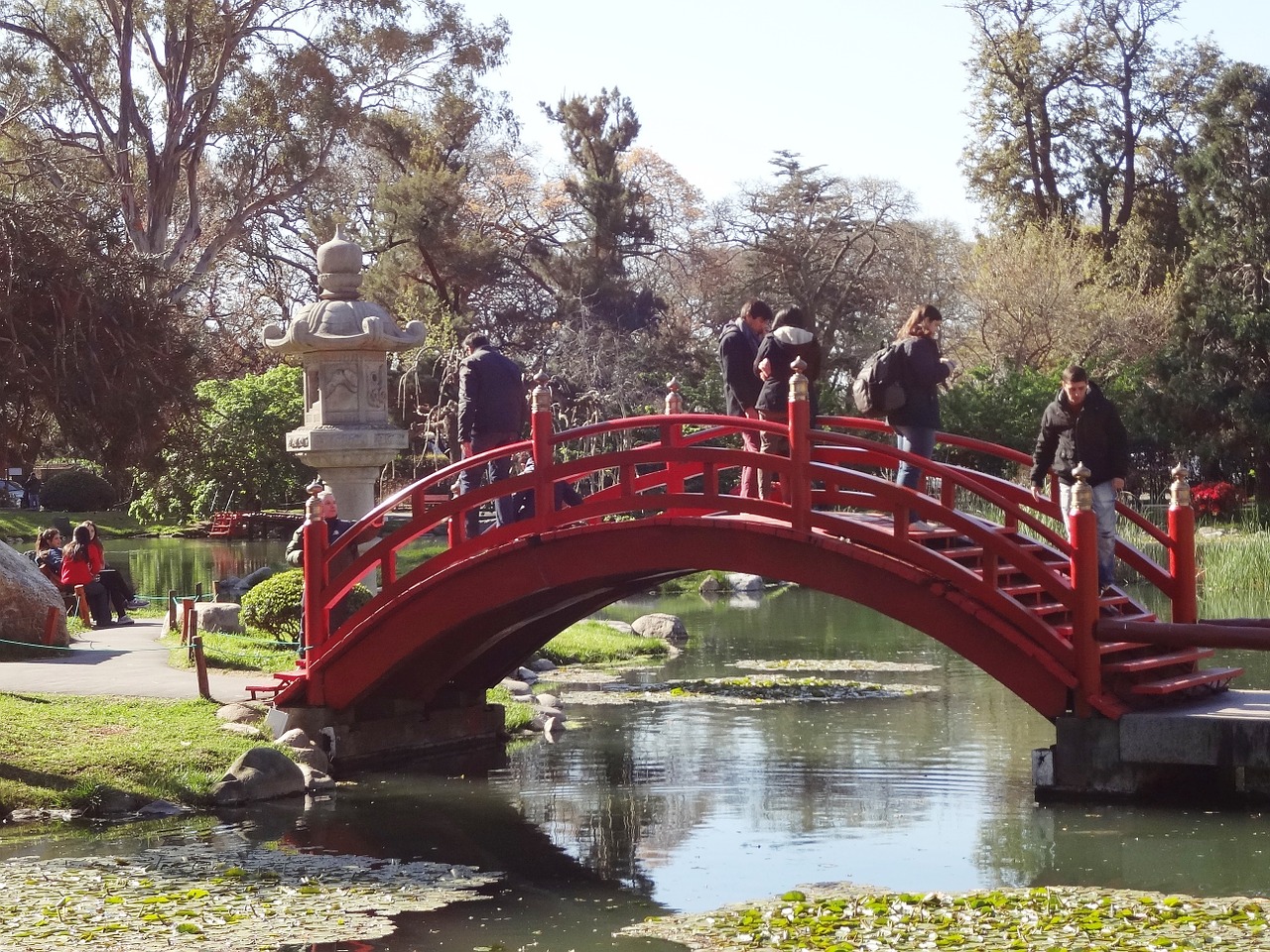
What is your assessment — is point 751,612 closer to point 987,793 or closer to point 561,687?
point 561,687

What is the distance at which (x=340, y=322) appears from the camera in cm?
1562

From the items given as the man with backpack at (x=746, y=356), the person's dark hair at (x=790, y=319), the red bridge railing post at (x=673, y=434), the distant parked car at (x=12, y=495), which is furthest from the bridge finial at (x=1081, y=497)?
the distant parked car at (x=12, y=495)

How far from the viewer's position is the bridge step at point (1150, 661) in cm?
1091

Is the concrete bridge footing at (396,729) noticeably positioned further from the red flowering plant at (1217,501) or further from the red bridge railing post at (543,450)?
the red flowering plant at (1217,501)

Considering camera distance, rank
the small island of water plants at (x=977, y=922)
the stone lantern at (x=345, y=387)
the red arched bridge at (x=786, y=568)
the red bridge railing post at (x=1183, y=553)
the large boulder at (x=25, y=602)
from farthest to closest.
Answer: the large boulder at (x=25, y=602), the stone lantern at (x=345, y=387), the red bridge railing post at (x=1183, y=553), the red arched bridge at (x=786, y=568), the small island of water plants at (x=977, y=922)

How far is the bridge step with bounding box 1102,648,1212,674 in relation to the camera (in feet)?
35.8

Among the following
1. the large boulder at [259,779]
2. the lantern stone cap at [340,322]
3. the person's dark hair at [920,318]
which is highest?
the lantern stone cap at [340,322]

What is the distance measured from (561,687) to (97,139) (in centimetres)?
2109

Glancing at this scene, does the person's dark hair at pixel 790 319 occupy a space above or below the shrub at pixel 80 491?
below

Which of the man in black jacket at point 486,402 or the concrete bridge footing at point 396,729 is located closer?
the concrete bridge footing at point 396,729

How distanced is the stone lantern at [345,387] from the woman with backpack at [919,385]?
537 centimetres

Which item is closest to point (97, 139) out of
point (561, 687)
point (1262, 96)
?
point (561, 687)

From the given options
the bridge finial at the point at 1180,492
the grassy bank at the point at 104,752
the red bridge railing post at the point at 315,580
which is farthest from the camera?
the red bridge railing post at the point at 315,580

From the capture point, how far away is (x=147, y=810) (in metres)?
11.4
